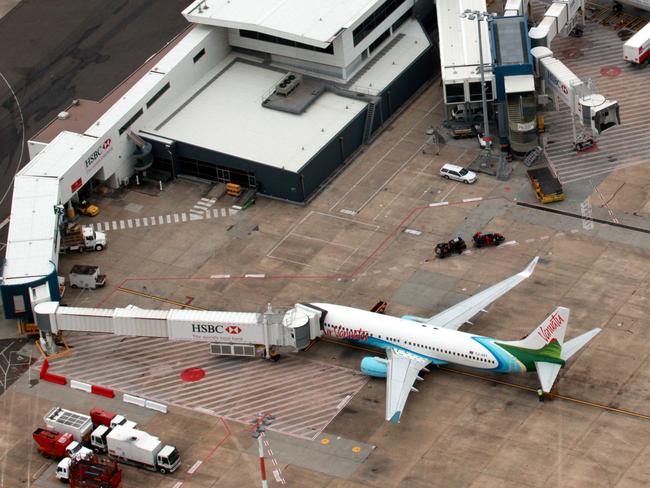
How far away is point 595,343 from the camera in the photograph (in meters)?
176

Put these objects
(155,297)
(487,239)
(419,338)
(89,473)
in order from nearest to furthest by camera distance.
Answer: (89,473) < (419,338) < (155,297) < (487,239)

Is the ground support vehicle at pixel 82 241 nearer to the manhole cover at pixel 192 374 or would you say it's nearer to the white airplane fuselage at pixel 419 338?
the manhole cover at pixel 192 374

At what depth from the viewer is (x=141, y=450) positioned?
163500 millimetres

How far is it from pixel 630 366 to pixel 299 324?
114 feet

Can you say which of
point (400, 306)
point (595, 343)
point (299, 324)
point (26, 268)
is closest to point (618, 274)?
point (595, 343)

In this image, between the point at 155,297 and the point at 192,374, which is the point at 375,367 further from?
the point at 155,297

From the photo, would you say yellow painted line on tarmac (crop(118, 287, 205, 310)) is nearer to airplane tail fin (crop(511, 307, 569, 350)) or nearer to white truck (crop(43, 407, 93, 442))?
white truck (crop(43, 407, 93, 442))

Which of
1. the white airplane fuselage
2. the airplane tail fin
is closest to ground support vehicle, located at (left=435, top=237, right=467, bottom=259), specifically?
the white airplane fuselage

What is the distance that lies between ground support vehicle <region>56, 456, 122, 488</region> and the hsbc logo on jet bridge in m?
19.6

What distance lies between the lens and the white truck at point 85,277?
190 meters

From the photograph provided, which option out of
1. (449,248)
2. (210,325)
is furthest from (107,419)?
(449,248)

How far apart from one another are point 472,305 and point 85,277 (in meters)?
44.9

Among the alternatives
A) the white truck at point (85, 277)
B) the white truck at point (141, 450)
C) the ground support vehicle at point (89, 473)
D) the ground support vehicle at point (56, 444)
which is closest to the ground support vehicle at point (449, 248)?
the white truck at point (85, 277)

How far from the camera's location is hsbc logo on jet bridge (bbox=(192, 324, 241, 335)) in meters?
176
